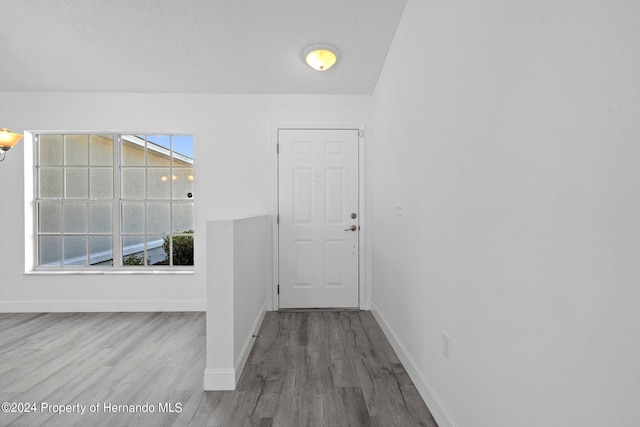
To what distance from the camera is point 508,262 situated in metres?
1.04

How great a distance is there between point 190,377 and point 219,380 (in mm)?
301

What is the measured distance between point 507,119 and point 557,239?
0.44 m

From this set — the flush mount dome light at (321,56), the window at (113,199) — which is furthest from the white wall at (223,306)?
the window at (113,199)

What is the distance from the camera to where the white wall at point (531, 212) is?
67 cm

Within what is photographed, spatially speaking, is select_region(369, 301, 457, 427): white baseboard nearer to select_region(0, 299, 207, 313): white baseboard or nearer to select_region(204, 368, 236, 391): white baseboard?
select_region(204, 368, 236, 391): white baseboard

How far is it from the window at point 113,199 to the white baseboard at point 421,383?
8.27 ft

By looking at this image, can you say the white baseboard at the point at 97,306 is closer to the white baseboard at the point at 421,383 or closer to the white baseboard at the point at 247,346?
the white baseboard at the point at 247,346

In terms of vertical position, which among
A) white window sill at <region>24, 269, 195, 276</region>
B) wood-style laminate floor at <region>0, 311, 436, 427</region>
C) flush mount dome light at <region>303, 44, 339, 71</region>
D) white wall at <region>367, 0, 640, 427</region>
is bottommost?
wood-style laminate floor at <region>0, 311, 436, 427</region>

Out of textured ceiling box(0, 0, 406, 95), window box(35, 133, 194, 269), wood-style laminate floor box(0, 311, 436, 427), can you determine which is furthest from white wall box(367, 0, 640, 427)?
window box(35, 133, 194, 269)

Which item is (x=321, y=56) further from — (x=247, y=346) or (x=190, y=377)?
(x=190, y=377)

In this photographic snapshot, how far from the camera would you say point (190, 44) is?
2646mm

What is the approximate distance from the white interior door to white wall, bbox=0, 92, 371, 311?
20 centimetres

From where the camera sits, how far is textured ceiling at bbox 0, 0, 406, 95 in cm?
226

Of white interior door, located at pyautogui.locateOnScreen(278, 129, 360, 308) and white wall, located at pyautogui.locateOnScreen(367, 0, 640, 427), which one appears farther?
white interior door, located at pyautogui.locateOnScreen(278, 129, 360, 308)
